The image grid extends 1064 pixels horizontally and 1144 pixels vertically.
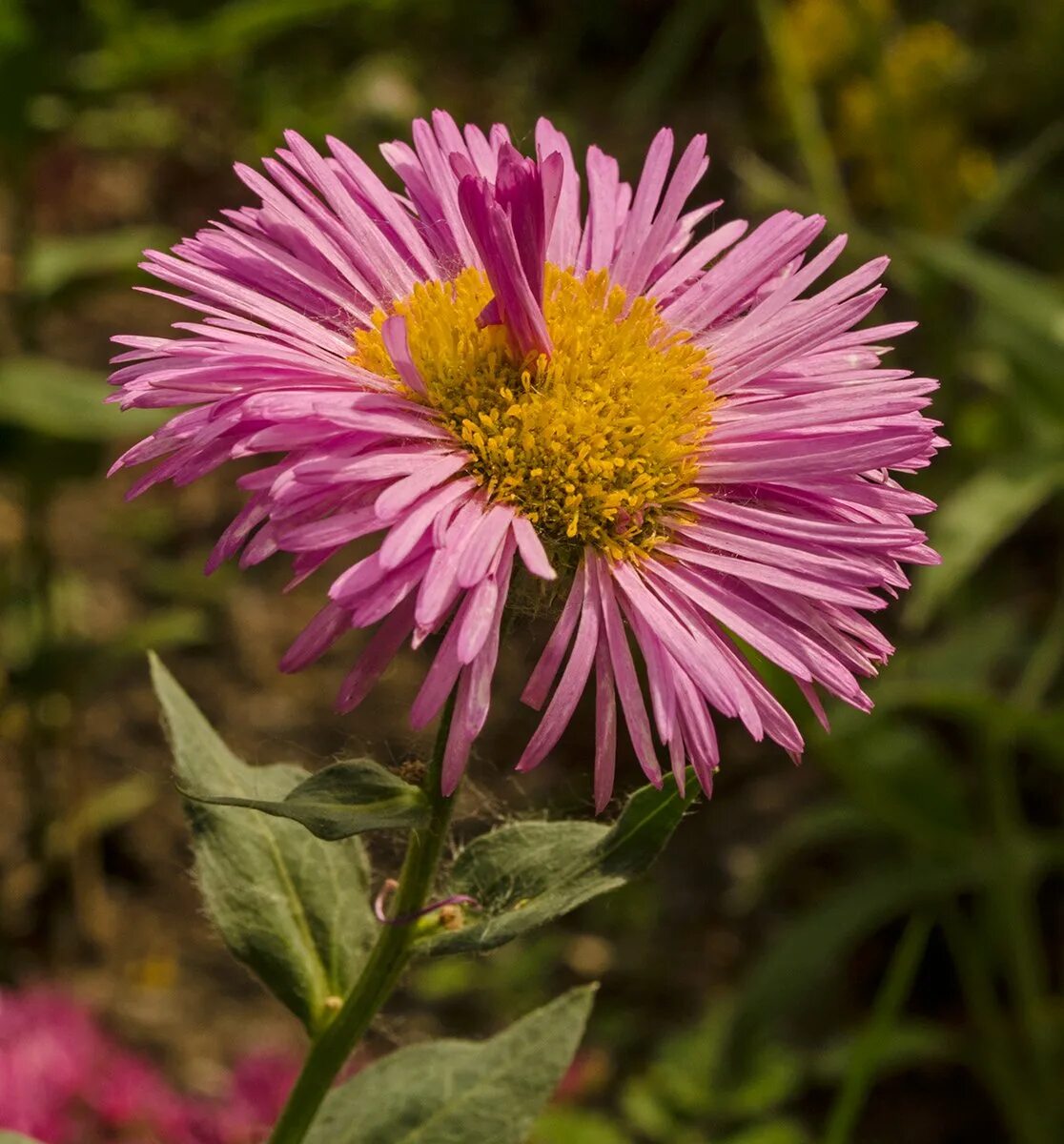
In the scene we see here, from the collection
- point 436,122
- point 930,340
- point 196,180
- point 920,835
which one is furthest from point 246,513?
point 196,180

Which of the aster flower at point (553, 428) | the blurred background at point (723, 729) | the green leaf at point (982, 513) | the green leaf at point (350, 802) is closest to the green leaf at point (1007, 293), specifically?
the blurred background at point (723, 729)

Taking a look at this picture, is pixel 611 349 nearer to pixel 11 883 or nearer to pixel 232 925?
pixel 232 925

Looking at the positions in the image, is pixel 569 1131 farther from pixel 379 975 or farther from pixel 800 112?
pixel 800 112

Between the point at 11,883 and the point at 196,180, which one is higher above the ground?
the point at 196,180

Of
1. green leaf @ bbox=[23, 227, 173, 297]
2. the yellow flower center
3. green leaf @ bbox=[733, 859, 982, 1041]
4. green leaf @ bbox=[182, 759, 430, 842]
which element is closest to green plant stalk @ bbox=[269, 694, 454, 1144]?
green leaf @ bbox=[182, 759, 430, 842]

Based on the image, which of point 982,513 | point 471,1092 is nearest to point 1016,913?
point 982,513

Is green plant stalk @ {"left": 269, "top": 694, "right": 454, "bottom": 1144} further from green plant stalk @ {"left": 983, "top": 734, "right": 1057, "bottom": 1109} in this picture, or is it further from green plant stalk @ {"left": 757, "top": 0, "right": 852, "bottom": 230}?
green plant stalk @ {"left": 757, "top": 0, "right": 852, "bottom": 230}
